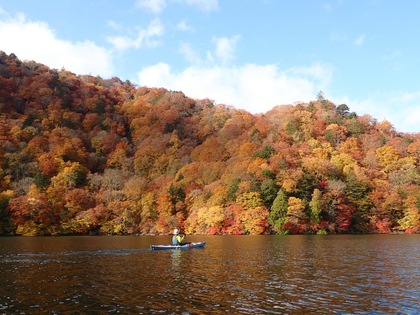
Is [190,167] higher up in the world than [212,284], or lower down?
higher up

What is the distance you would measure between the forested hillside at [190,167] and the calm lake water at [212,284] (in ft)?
160

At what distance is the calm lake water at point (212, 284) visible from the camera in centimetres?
2000

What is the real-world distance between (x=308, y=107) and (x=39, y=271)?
13203 centimetres

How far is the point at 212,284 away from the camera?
2612 cm

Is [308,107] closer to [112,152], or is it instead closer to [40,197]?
[112,152]

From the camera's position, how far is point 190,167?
390ft

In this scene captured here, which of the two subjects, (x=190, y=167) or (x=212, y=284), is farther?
(x=190, y=167)

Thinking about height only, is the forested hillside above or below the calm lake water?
above

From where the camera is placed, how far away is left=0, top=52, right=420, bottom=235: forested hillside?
290 ft

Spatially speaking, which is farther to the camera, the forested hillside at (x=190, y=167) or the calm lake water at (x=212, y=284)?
the forested hillside at (x=190, y=167)

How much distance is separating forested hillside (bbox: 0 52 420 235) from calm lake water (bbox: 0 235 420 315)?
4883 cm

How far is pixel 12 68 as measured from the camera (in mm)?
161750

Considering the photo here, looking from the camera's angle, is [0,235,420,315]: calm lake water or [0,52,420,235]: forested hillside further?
[0,52,420,235]: forested hillside

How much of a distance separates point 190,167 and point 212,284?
305ft
